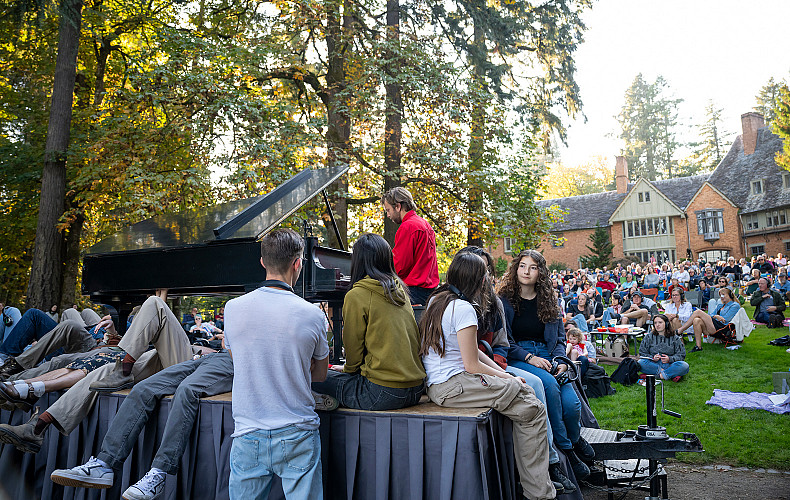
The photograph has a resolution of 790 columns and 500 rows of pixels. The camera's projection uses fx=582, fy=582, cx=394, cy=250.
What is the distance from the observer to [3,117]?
15195mm

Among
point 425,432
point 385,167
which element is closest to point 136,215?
point 385,167

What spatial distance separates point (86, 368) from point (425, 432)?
3337 mm

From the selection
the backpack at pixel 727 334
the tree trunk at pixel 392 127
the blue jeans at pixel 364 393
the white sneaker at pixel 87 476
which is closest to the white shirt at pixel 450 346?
the blue jeans at pixel 364 393

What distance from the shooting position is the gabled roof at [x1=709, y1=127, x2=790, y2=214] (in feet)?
130

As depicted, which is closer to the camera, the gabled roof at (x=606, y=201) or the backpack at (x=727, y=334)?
the backpack at (x=727, y=334)

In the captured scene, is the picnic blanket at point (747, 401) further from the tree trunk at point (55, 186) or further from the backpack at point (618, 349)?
the tree trunk at point (55, 186)

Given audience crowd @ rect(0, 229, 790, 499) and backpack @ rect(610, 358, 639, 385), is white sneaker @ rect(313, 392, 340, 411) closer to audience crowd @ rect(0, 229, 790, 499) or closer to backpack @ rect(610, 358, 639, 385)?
audience crowd @ rect(0, 229, 790, 499)

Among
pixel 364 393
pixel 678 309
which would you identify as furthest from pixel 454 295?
pixel 678 309

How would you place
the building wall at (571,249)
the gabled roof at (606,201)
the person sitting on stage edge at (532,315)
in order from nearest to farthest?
1. the person sitting on stage edge at (532,315)
2. the gabled roof at (606,201)
3. the building wall at (571,249)

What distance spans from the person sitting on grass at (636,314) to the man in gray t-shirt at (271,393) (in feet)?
38.3

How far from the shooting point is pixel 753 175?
138ft

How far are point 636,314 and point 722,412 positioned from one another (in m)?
6.28

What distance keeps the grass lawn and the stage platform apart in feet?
10.1

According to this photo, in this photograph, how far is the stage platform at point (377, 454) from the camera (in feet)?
10.9
